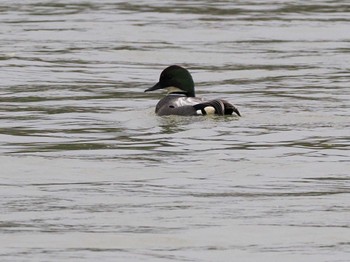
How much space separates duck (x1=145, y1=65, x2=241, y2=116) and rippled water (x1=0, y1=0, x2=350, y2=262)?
0.42ft

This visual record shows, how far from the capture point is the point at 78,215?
34.8 feet

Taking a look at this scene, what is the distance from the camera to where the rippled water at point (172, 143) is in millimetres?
9945

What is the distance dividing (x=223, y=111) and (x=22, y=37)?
33.3 feet

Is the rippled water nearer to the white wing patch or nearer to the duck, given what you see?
the duck

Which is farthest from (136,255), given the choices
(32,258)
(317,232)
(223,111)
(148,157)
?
(223,111)

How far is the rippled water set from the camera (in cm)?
995

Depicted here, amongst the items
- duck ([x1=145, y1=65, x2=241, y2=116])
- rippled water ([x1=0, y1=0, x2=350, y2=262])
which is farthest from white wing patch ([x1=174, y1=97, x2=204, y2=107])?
rippled water ([x1=0, y1=0, x2=350, y2=262])

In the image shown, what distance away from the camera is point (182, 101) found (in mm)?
16625

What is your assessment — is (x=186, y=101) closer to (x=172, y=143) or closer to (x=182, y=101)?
(x=182, y=101)

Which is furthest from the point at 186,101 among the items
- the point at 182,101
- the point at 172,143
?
the point at 172,143

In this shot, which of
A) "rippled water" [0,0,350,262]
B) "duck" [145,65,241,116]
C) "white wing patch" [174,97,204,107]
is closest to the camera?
"rippled water" [0,0,350,262]

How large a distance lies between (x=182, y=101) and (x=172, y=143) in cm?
226

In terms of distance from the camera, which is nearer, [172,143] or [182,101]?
[172,143]

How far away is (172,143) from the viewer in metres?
14.4
